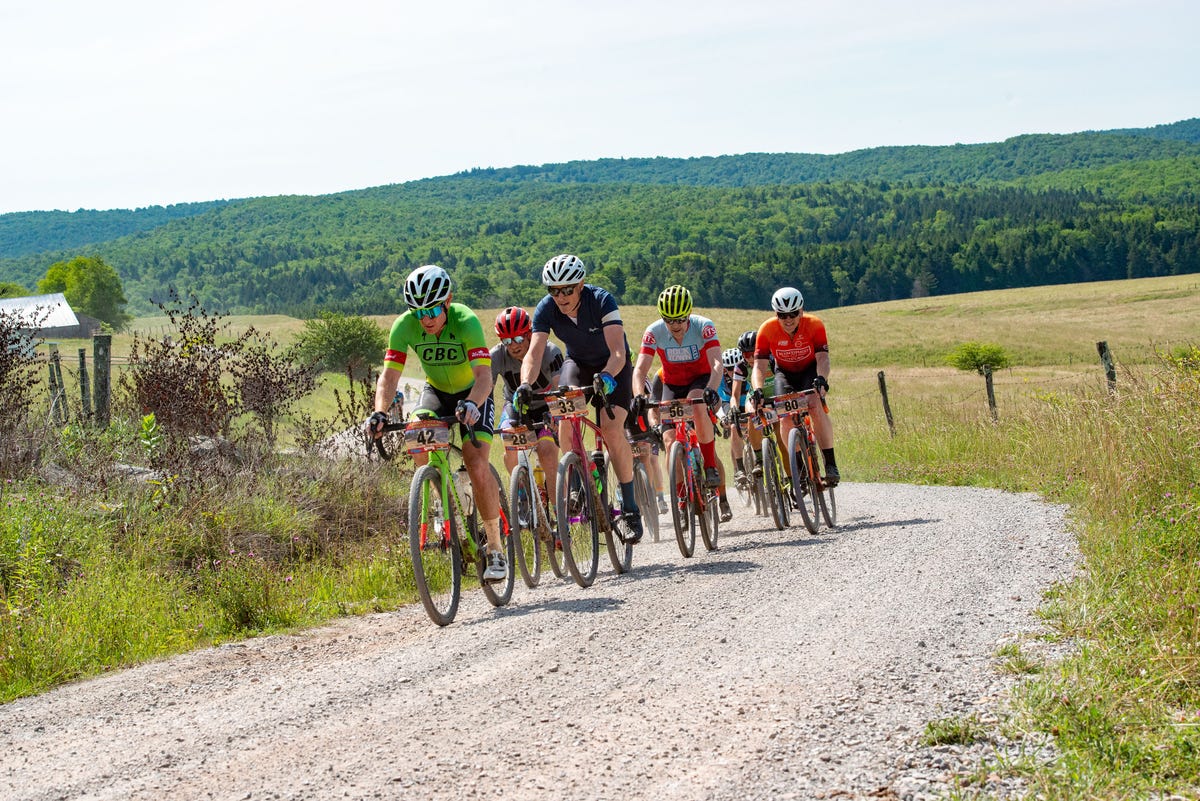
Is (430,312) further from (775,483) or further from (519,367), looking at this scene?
(775,483)

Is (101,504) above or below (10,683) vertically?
above

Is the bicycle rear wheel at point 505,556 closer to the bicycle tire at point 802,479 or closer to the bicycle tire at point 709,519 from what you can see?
the bicycle tire at point 709,519

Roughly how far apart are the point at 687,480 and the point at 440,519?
10.6 ft

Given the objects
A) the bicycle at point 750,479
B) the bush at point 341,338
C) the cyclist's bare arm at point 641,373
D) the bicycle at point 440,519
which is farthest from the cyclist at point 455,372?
the bush at point 341,338

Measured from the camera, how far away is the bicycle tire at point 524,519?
8258 mm

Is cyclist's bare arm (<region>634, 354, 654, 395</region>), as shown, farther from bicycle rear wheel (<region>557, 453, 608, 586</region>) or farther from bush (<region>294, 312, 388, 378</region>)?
bush (<region>294, 312, 388, 378</region>)

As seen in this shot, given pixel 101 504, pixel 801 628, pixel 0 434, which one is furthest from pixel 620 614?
pixel 0 434

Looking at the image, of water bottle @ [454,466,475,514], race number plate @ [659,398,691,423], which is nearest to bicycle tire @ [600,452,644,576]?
race number plate @ [659,398,691,423]

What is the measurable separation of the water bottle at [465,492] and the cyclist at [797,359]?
4078 mm

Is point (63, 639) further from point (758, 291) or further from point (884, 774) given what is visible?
point (758, 291)

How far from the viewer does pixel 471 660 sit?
6.26 m

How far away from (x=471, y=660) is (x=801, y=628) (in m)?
1.92

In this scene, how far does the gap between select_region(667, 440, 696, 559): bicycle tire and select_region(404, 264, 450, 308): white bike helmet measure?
3.19 m

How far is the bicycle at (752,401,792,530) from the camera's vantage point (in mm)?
11156
